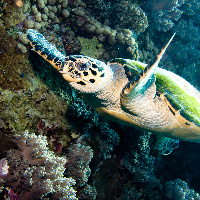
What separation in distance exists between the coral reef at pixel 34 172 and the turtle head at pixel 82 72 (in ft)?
2.78

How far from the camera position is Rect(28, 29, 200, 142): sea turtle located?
165 cm

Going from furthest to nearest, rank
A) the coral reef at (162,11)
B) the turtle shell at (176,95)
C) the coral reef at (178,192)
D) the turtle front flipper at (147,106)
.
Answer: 1. the coral reef at (162,11)
2. the coral reef at (178,192)
3. the turtle shell at (176,95)
4. the turtle front flipper at (147,106)

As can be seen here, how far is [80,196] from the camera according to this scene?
2.42 meters

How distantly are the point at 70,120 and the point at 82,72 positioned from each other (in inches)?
49.7

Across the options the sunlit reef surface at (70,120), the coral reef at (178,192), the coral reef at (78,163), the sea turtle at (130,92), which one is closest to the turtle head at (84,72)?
the sea turtle at (130,92)

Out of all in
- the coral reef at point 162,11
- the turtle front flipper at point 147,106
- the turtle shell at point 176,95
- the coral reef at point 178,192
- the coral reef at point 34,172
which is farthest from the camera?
the coral reef at point 162,11

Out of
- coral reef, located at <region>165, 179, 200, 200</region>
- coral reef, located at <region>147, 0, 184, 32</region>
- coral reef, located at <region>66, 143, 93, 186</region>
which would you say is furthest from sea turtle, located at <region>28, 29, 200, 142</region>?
coral reef, located at <region>147, 0, 184, 32</region>

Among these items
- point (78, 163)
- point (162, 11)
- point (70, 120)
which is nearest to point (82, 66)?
point (70, 120)

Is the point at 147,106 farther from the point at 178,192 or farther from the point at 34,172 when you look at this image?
the point at 178,192

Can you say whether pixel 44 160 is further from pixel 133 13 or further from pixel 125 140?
pixel 133 13

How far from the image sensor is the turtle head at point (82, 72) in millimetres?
1625

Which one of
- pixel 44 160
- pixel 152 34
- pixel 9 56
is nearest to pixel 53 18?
pixel 9 56

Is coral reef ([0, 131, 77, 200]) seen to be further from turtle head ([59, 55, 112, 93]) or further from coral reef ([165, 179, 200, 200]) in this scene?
coral reef ([165, 179, 200, 200])

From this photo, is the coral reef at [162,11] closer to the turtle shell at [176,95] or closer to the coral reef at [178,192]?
the turtle shell at [176,95]
